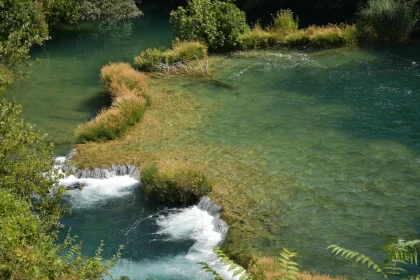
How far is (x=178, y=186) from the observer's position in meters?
17.0

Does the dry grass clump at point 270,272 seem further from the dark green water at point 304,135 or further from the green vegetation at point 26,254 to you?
the green vegetation at point 26,254

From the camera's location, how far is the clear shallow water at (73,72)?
23609 millimetres

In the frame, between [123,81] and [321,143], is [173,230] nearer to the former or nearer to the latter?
[321,143]

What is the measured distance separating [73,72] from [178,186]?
1518cm

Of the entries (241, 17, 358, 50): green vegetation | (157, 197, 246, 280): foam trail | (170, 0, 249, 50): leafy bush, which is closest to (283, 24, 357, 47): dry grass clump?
(241, 17, 358, 50): green vegetation

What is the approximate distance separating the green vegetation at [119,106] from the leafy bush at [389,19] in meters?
12.2

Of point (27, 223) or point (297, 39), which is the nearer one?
point (27, 223)

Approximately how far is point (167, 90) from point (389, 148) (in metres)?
10.2

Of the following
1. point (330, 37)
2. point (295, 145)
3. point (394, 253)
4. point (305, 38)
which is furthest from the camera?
point (305, 38)

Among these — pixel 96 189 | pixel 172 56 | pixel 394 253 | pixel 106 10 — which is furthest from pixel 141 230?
pixel 106 10

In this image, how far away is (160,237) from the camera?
1559cm

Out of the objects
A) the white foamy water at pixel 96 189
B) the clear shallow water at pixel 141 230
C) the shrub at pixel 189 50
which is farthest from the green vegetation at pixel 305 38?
the clear shallow water at pixel 141 230

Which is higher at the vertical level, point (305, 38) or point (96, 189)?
point (305, 38)

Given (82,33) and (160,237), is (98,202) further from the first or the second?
(82,33)
